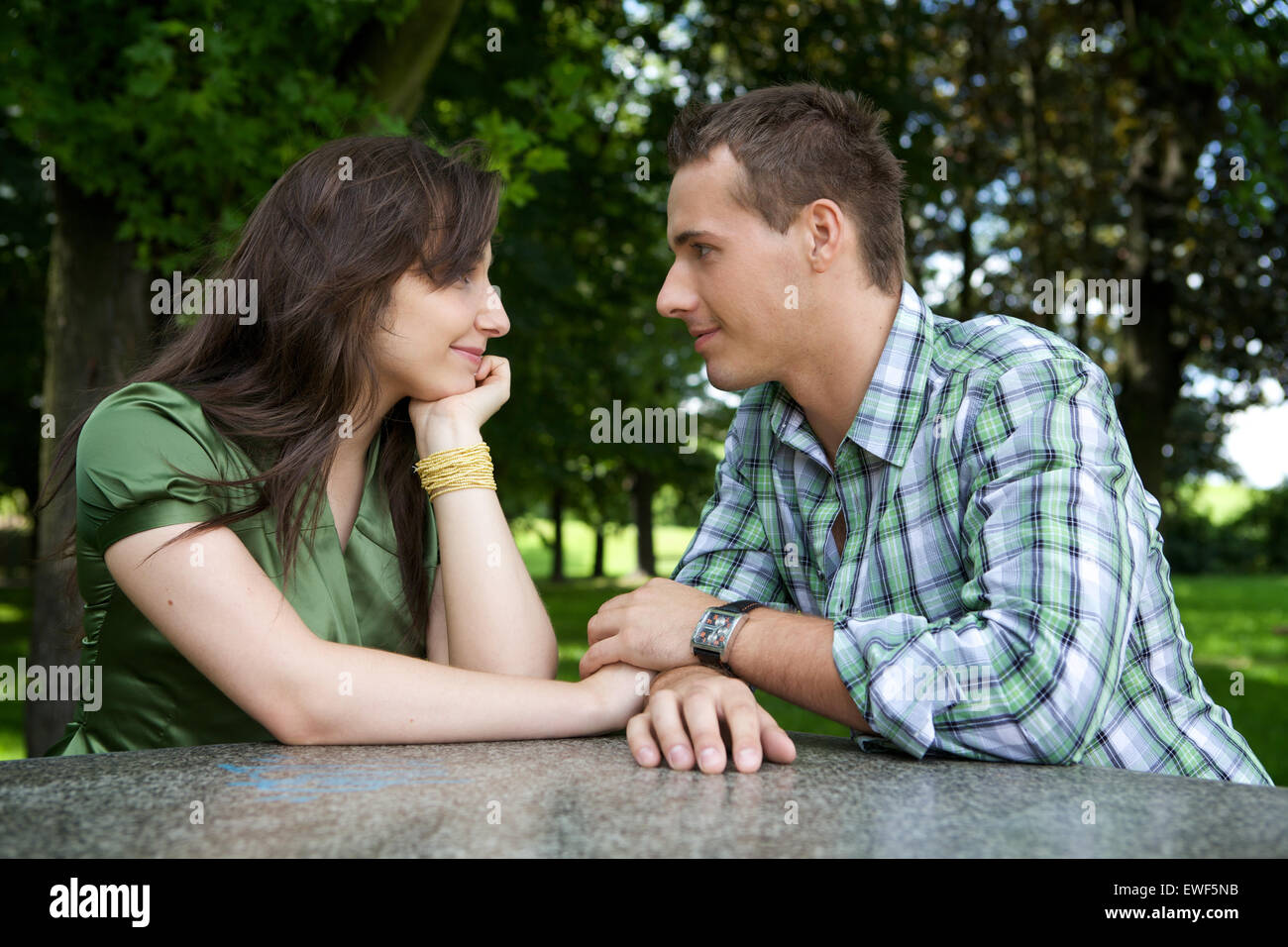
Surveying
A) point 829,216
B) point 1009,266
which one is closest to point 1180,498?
point 1009,266

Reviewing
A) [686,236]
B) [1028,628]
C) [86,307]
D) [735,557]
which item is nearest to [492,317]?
[686,236]

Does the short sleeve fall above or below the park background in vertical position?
below

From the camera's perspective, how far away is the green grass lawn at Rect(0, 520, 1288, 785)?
8055mm

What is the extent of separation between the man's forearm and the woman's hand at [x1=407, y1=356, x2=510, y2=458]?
86 cm

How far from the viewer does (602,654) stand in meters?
2.39

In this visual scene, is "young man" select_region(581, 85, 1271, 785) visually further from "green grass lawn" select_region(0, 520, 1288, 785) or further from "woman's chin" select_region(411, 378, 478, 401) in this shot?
"green grass lawn" select_region(0, 520, 1288, 785)

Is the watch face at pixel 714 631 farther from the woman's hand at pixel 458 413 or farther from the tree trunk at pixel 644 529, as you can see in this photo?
the tree trunk at pixel 644 529

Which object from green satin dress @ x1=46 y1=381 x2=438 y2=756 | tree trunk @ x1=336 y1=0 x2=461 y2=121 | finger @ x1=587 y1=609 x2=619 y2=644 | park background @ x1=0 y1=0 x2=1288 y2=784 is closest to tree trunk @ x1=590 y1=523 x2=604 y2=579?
park background @ x1=0 y1=0 x2=1288 y2=784

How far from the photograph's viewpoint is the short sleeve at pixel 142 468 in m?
2.18

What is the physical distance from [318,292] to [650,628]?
42.0 inches

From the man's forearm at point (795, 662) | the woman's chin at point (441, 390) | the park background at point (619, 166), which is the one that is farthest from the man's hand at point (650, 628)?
the park background at point (619, 166)

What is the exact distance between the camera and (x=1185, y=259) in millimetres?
10500
